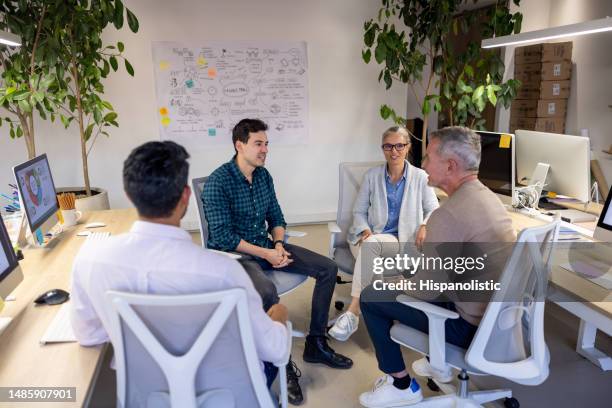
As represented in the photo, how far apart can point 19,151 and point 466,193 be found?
404 cm

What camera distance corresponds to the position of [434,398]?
2.03 metres

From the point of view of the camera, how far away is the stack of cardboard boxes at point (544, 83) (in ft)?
15.5

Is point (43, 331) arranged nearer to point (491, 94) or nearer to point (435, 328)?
point (435, 328)

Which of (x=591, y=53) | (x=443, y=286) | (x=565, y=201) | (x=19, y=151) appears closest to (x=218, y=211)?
(x=443, y=286)

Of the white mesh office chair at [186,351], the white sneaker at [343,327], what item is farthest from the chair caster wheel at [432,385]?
the white mesh office chair at [186,351]

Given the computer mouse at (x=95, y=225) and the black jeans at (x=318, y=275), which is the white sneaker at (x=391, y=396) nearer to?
the black jeans at (x=318, y=275)

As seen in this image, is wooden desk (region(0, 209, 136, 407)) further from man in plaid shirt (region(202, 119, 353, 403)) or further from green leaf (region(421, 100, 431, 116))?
green leaf (region(421, 100, 431, 116))

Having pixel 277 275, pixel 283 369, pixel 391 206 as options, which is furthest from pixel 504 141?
pixel 283 369

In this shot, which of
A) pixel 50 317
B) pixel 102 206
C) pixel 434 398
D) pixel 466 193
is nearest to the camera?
pixel 50 317

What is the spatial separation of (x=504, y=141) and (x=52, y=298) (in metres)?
2.50

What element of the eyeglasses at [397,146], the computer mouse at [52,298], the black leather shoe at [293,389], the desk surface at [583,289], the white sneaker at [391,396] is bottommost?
the black leather shoe at [293,389]

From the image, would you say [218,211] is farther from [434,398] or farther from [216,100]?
[216,100]

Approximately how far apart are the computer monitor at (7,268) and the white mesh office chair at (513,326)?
141 cm

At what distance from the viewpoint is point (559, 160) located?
106 inches
